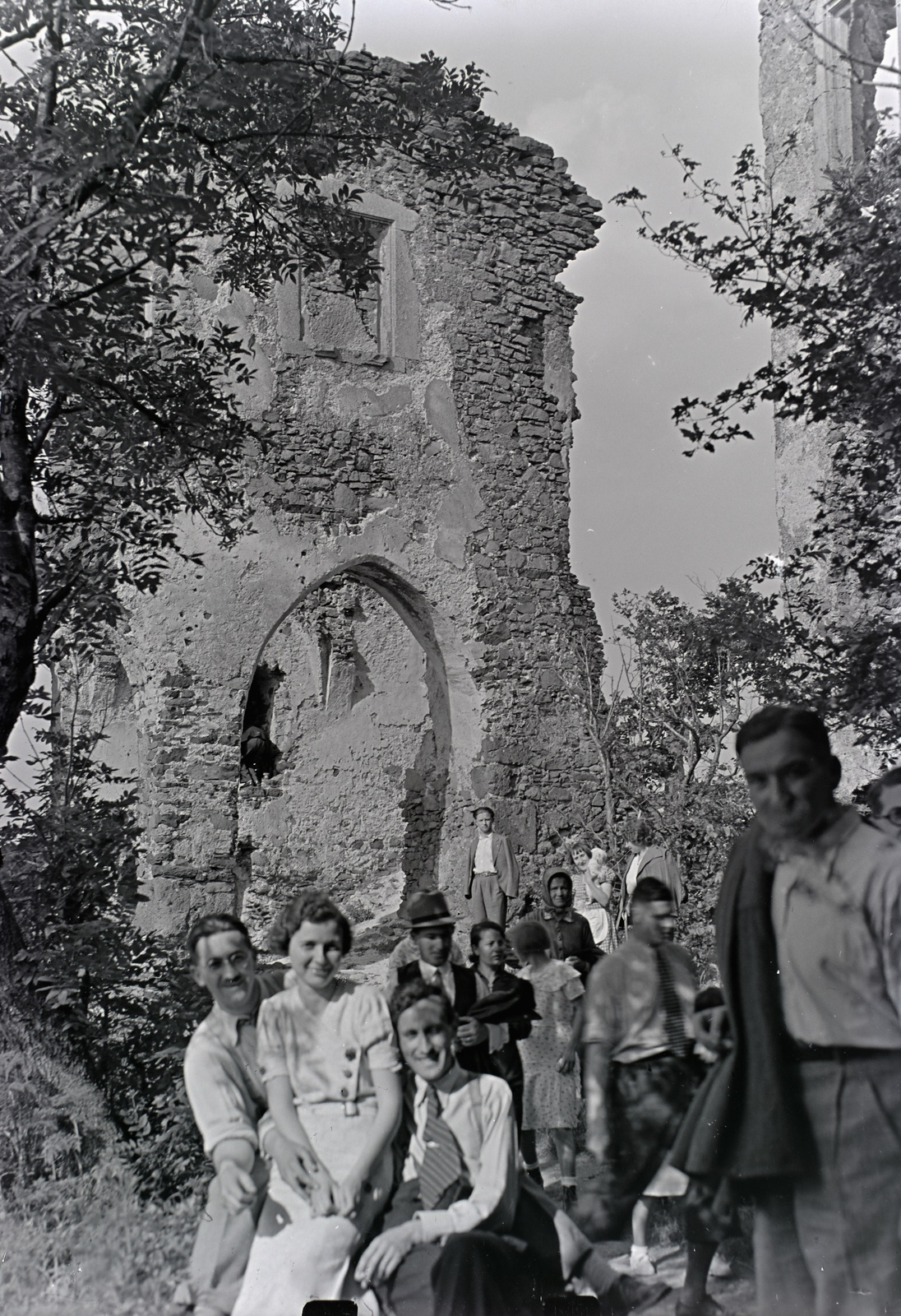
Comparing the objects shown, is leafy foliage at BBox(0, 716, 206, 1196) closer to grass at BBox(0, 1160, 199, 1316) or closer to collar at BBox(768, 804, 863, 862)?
grass at BBox(0, 1160, 199, 1316)

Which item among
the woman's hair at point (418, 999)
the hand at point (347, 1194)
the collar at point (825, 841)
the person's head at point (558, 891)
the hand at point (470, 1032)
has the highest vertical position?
the collar at point (825, 841)

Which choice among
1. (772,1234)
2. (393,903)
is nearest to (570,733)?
(393,903)

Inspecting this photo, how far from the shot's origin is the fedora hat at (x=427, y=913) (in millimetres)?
3775

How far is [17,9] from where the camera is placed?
410 centimetres

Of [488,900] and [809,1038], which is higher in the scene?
[488,900]

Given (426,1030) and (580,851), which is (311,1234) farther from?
(580,851)

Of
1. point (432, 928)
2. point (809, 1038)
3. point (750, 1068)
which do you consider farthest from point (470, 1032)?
point (809, 1038)

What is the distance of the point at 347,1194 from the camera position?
2.96 m

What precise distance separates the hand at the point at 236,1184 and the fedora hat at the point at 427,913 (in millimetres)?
1030

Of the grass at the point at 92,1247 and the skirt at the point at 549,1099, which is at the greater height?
the skirt at the point at 549,1099

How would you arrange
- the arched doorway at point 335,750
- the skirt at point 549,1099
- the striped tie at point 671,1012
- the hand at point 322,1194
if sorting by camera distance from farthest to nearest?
the arched doorway at point 335,750, the skirt at point 549,1099, the striped tie at point 671,1012, the hand at point 322,1194

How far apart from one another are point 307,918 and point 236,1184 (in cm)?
71

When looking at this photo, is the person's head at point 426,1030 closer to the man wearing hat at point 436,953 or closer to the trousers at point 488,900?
the man wearing hat at point 436,953

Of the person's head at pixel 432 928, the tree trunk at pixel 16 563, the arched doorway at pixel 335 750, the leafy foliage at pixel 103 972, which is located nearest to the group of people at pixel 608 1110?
the person's head at pixel 432 928
